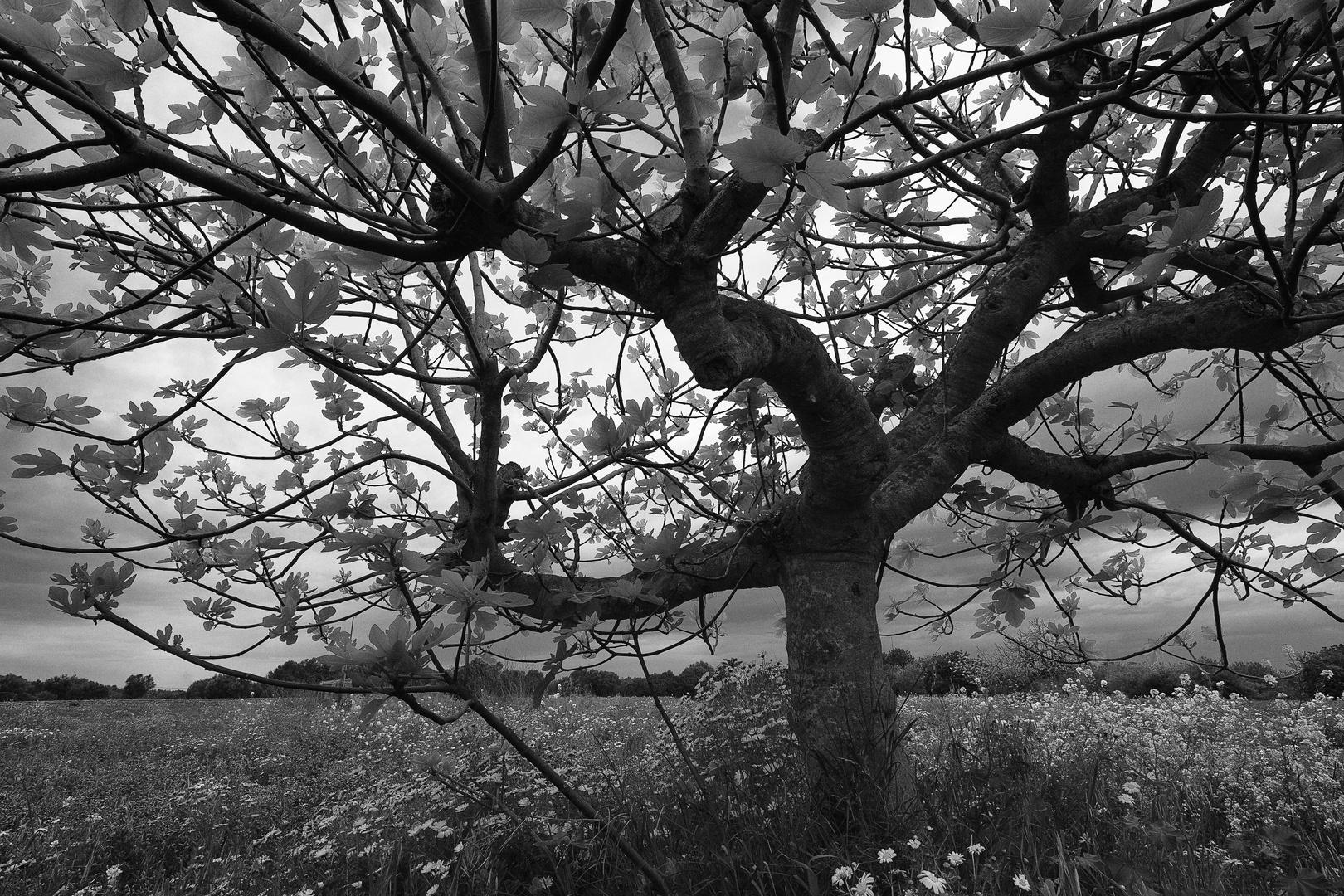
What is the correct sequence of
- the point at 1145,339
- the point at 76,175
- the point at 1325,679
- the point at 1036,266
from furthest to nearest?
the point at 1325,679, the point at 1036,266, the point at 1145,339, the point at 76,175

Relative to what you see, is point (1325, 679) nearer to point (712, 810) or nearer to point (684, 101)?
point (712, 810)

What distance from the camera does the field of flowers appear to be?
2.14 meters

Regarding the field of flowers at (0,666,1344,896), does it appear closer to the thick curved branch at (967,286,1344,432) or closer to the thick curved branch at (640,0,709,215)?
the thick curved branch at (967,286,1344,432)

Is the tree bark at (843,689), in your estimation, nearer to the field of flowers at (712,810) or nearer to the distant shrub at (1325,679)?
the field of flowers at (712,810)

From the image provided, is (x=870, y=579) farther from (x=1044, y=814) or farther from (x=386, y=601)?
(x=386, y=601)

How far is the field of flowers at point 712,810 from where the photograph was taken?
2137 mm

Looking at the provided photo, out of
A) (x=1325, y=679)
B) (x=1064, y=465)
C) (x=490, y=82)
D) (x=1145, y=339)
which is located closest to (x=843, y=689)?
(x=1064, y=465)

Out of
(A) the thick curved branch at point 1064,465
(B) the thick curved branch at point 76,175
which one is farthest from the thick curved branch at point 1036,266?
(B) the thick curved branch at point 76,175

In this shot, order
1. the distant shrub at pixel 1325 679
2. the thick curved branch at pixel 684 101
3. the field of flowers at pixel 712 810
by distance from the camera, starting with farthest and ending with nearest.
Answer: the distant shrub at pixel 1325 679
the field of flowers at pixel 712 810
the thick curved branch at pixel 684 101

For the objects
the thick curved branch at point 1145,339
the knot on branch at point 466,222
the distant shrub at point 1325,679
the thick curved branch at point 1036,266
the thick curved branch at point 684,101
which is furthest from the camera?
the distant shrub at point 1325,679

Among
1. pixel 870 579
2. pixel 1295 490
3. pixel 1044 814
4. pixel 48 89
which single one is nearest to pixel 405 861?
pixel 870 579

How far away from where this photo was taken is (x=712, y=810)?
2.37 m

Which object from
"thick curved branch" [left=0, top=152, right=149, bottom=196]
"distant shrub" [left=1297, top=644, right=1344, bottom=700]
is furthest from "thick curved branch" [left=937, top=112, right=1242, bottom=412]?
"distant shrub" [left=1297, top=644, right=1344, bottom=700]

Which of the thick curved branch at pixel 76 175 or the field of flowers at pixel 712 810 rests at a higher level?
the thick curved branch at pixel 76 175
